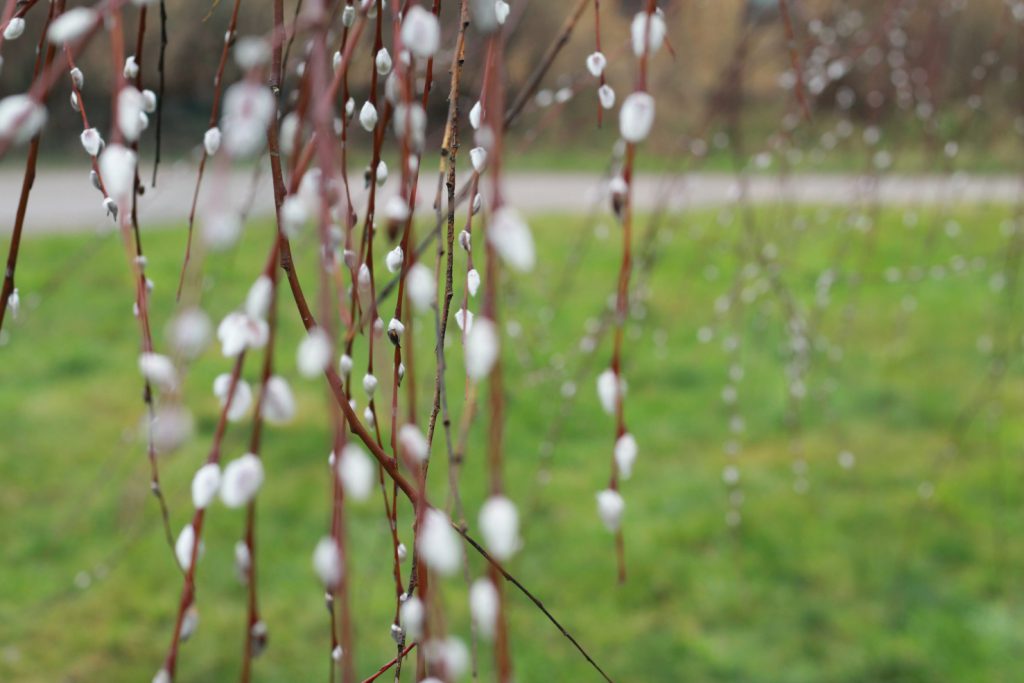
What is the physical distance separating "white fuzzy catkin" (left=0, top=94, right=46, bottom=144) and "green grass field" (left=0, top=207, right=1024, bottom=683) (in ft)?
1.82

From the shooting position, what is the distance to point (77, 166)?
548 centimetres

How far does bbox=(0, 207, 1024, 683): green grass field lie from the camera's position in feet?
5.34

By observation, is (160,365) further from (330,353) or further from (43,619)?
(43,619)

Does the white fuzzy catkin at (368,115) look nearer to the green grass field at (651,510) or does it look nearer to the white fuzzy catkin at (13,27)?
the white fuzzy catkin at (13,27)

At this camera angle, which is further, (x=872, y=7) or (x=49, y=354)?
(x=49, y=354)

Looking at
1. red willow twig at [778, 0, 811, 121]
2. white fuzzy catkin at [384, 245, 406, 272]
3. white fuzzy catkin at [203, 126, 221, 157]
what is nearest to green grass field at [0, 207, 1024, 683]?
red willow twig at [778, 0, 811, 121]

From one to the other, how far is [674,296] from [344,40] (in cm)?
258

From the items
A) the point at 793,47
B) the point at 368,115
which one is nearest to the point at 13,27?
the point at 368,115

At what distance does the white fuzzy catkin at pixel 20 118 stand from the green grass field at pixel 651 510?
0.56 meters

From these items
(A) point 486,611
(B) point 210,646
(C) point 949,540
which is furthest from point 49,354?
(A) point 486,611

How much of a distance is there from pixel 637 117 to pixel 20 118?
10.0 inches

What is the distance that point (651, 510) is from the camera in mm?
2072

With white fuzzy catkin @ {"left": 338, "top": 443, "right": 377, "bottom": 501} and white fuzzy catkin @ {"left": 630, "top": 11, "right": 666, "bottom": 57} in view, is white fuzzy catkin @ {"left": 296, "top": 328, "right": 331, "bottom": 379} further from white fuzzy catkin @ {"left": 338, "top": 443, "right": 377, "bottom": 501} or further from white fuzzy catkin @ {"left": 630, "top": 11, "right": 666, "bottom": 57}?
white fuzzy catkin @ {"left": 630, "top": 11, "right": 666, "bottom": 57}

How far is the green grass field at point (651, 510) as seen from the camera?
1629 mm
